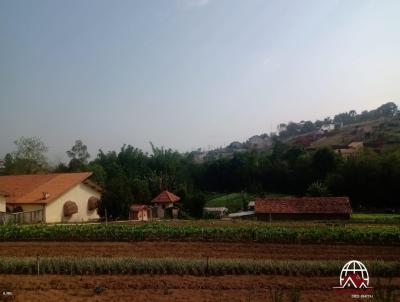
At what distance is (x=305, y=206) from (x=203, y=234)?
58.3 feet

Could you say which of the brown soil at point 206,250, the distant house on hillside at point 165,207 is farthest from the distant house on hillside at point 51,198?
the brown soil at point 206,250

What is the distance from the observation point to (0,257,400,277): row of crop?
58.5 ft

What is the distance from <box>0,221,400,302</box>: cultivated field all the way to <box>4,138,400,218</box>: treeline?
16.1 m

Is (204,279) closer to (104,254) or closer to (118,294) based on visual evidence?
(118,294)

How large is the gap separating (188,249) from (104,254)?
14.4ft

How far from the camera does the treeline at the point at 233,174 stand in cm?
5198

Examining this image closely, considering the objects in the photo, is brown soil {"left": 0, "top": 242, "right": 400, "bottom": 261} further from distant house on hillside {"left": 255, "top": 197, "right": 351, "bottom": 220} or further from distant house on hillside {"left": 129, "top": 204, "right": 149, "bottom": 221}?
distant house on hillside {"left": 129, "top": 204, "right": 149, "bottom": 221}

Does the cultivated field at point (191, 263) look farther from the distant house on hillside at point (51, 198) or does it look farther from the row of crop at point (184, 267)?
the distant house on hillside at point (51, 198)

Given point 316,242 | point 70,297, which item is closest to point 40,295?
point 70,297

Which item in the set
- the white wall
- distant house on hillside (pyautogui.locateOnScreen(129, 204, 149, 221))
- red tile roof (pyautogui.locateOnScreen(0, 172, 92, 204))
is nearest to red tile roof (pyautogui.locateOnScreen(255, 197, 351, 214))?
distant house on hillside (pyautogui.locateOnScreen(129, 204, 149, 221))

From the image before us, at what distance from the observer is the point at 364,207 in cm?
5622

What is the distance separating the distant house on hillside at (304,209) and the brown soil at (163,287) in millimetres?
24806

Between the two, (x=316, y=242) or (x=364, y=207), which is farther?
(x=364, y=207)

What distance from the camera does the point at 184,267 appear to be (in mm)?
18359
